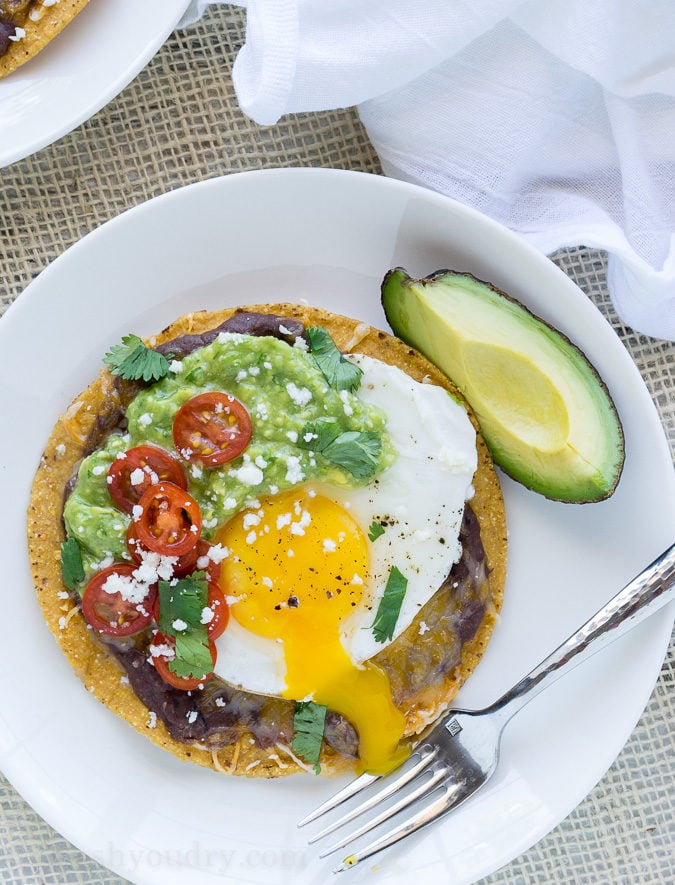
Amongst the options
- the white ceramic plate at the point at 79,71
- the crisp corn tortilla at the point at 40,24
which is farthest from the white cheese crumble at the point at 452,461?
the crisp corn tortilla at the point at 40,24

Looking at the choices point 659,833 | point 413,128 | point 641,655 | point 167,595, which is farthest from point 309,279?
point 659,833

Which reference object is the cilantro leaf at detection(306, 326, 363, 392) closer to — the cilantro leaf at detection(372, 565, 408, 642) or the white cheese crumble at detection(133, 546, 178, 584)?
the cilantro leaf at detection(372, 565, 408, 642)

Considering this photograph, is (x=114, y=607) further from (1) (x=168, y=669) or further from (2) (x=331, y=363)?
(2) (x=331, y=363)

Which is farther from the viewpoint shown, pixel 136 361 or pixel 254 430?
pixel 136 361

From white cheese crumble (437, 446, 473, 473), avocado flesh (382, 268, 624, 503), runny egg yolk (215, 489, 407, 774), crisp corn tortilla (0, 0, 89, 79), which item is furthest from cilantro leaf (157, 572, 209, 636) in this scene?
crisp corn tortilla (0, 0, 89, 79)

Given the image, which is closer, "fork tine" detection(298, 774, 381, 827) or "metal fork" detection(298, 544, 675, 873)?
"metal fork" detection(298, 544, 675, 873)

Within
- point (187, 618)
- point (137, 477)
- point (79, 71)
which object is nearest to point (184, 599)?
point (187, 618)
